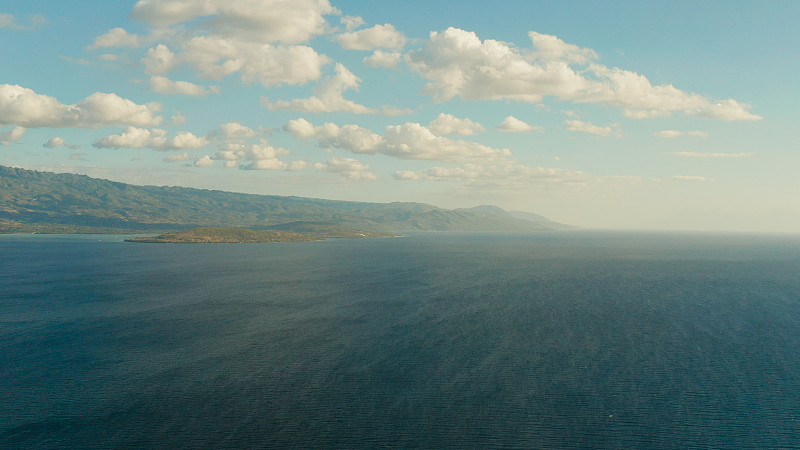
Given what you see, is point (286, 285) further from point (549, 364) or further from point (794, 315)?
point (794, 315)

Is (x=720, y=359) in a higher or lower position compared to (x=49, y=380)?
higher

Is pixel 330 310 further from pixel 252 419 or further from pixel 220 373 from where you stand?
pixel 252 419

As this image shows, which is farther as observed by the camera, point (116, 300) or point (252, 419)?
point (116, 300)

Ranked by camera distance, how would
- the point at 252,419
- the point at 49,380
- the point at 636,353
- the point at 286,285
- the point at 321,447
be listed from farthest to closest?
the point at 286,285, the point at 636,353, the point at 49,380, the point at 252,419, the point at 321,447

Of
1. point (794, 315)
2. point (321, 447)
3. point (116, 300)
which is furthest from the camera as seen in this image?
point (116, 300)

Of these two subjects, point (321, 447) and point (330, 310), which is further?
point (330, 310)

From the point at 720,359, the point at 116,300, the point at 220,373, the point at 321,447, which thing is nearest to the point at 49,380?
the point at 220,373

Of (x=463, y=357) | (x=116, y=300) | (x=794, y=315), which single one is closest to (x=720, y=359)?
(x=463, y=357)
